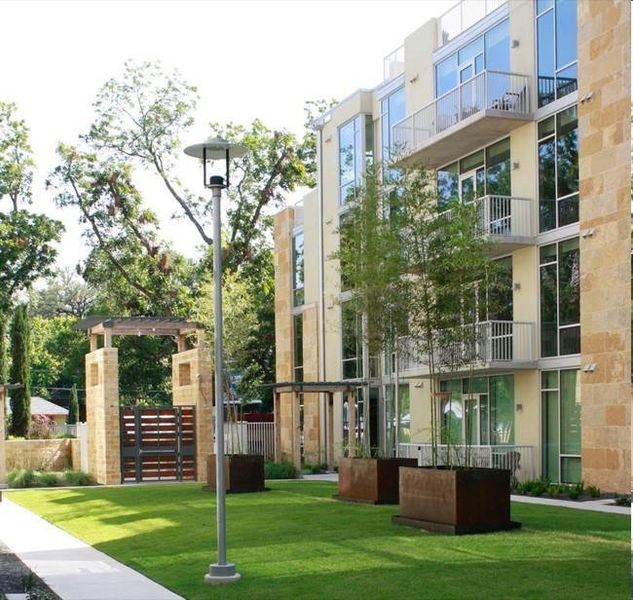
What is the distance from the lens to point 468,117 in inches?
888

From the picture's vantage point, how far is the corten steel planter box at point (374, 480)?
681 inches

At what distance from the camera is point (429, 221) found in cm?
1534

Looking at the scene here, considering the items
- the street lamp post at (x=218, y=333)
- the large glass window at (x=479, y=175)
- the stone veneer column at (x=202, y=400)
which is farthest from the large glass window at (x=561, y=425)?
the street lamp post at (x=218, y=333)

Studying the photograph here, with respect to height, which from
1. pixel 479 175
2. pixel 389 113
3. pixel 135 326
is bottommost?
pixel 135 326

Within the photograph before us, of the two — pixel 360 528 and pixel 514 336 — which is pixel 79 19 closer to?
pixel 360 528

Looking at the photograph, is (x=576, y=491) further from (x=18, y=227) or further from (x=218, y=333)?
(x=18, y=227)

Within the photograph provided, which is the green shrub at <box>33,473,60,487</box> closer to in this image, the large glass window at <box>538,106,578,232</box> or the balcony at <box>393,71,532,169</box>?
the balcony at <box>393,71,532,169</box>

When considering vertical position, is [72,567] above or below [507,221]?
below

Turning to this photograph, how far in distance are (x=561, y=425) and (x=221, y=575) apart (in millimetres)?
11985

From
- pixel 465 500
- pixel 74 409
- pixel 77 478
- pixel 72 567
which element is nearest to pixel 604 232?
pixel 465 500

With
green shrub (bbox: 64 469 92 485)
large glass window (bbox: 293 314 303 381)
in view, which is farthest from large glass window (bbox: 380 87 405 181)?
green shrub (bbox: 64 469 92 485)

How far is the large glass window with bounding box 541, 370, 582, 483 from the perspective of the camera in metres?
20.5

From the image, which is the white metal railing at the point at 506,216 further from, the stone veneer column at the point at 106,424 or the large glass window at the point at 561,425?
the stone veneer column at the point at 106,424

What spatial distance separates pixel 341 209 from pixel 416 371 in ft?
24.2
